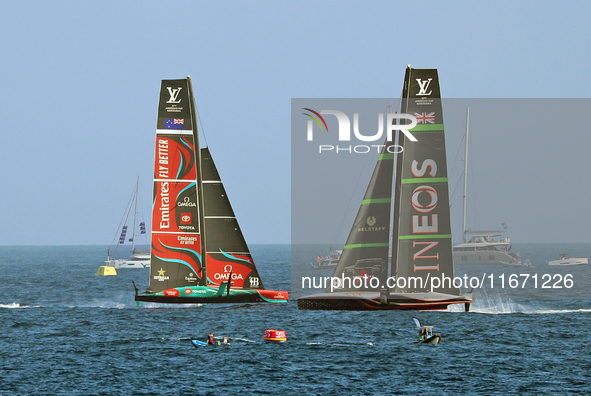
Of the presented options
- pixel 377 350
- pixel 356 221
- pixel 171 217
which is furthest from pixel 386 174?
pixel 171 217

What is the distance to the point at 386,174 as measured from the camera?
50.5 meters

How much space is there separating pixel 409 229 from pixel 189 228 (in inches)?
643

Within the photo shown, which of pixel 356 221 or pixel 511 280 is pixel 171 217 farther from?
pixel 511 280

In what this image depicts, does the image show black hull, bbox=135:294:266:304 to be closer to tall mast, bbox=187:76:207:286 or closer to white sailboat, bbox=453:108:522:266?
tall mast, bbox=187:76:207:286

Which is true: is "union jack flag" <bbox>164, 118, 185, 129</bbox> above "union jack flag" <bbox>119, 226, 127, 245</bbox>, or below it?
above

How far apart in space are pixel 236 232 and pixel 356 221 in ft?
37.3

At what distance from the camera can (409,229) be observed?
1960 inches

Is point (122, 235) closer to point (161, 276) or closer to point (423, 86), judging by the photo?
point (161, 276)

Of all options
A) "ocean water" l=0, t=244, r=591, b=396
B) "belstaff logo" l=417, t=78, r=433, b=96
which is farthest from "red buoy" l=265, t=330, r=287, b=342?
"belstaff logo" l=417, t=78, r=433, b=96

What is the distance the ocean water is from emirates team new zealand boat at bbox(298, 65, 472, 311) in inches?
97.8

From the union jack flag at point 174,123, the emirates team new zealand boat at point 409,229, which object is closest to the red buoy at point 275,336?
the emirates team new zealand boat at point 409,229

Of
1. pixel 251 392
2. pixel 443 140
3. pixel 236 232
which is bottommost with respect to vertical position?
pixel 251 392

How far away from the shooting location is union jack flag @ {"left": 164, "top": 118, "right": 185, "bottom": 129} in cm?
5669

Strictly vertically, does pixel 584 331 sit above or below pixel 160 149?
below
